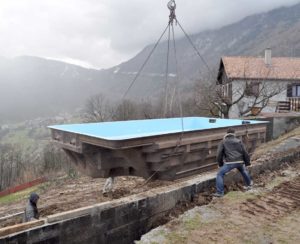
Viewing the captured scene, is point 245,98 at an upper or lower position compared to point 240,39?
lower

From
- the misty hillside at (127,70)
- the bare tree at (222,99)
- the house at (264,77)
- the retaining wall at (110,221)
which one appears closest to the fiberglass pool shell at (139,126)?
the retaining wall at (110,221)

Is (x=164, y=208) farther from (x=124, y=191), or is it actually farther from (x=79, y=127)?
(x=79, y=127)

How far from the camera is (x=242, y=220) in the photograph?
5.00m

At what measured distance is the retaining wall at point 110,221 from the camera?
4.14 metres

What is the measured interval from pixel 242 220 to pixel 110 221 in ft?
5.88

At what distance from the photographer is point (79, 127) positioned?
27.3 ft

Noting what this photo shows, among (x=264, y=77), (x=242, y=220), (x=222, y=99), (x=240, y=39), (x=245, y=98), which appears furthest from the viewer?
(x=240, y=39)

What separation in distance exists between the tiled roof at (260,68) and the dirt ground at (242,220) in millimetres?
24204

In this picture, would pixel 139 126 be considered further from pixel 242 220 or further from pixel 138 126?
pixel 242 220

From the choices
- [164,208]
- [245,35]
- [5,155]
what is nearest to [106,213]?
[164,208]

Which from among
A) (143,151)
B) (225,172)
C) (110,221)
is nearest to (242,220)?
(225,172)

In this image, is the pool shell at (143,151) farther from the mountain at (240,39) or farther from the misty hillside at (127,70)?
the mountain at (240,39)

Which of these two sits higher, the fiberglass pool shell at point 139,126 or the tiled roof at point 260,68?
the tiled roof at point 260,68

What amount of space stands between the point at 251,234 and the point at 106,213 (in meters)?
1.84
